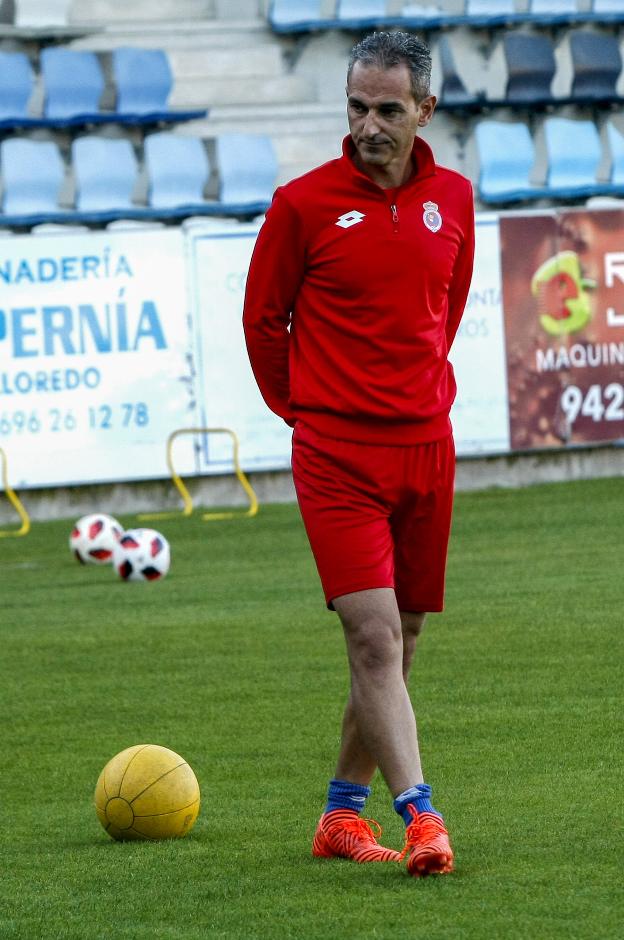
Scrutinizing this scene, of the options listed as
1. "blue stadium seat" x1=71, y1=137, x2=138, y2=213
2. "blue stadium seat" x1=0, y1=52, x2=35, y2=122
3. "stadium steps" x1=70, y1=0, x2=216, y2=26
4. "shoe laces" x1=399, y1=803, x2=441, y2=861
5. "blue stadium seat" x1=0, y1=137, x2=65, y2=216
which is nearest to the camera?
"shoe laces" x1=399, y1=803, x2=441, y2=861

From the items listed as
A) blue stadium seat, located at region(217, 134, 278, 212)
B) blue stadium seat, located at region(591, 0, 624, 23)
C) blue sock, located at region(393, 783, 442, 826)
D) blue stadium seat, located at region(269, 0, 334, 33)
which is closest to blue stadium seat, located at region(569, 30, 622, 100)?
blue stadium seat, located at region(591, 0, 624, 23)

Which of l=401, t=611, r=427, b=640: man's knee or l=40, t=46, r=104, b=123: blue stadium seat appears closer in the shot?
l=401, t=611, r=427, b=640: man's knee

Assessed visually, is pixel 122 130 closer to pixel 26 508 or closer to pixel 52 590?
pixel 26 508

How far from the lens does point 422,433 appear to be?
4.90m

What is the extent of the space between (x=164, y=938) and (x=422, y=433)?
1464mm

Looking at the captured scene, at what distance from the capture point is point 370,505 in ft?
15.9

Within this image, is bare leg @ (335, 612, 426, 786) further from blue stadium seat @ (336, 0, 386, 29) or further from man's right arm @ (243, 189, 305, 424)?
blue stadium seat @ (336, 0, 386, 29)

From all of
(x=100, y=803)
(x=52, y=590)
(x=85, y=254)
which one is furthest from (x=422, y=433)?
(x=85, y=254)

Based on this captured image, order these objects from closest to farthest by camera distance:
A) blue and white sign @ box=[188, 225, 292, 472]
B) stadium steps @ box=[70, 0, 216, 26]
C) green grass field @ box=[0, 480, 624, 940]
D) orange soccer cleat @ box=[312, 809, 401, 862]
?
1. green grass field @ box=[0, 480, 624, 940]
2. orange soccer cleat @ box=[312, 809, 401, 862]
3. blue and white sign @ box=[188, 225, 292, 472]
4. stadium steps @ box=[70, 0, 216, 26]

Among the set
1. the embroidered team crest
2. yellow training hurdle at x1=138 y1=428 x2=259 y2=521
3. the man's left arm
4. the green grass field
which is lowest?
yellow training hurdle at x1=138 y1=428 x2=259 y2=521

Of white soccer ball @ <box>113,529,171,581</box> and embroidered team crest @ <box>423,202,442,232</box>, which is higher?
embroidered team crest @ <box>423,202,442,232</box>

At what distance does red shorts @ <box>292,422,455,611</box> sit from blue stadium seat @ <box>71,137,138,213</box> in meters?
15.0

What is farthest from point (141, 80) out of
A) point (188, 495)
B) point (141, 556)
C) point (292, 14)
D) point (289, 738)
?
point (289, 738)

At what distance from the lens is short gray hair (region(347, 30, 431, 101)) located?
15.5ft
